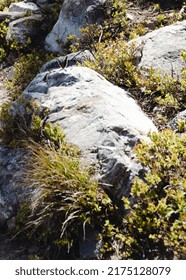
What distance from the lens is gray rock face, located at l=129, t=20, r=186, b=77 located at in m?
6.85

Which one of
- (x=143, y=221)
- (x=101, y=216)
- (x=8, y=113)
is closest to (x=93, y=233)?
(x=101, y=216)

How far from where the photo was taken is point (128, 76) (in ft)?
22.9

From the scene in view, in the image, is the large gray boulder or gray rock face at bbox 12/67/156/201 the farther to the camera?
the large gray boulder

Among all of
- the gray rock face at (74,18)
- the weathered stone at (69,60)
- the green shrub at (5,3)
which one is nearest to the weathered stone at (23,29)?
the gray rock face at (74,18)

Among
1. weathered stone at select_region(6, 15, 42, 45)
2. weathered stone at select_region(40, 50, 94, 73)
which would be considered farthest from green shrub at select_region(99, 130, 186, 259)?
weathered stone at select_region(6, 15, 42, 45)

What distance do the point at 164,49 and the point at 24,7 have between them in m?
5.88

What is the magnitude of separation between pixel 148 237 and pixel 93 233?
0.67m

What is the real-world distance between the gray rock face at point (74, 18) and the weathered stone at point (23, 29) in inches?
36.1

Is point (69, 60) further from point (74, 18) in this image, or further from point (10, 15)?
point (10, 15)

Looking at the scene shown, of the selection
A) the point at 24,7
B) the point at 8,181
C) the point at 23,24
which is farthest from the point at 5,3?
the point at 8,181

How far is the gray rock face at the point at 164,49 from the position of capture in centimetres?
685

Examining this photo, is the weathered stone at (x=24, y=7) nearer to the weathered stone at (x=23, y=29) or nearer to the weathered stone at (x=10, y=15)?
the weathered stone at (x=10, y=15)

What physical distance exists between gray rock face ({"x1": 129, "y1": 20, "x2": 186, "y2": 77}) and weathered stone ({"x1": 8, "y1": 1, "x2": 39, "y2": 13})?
4766mm

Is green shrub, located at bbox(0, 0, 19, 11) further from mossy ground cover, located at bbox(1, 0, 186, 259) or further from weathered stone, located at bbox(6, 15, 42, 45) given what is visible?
mossy ground cover, located at bbox(1, 0, 186, 259)
